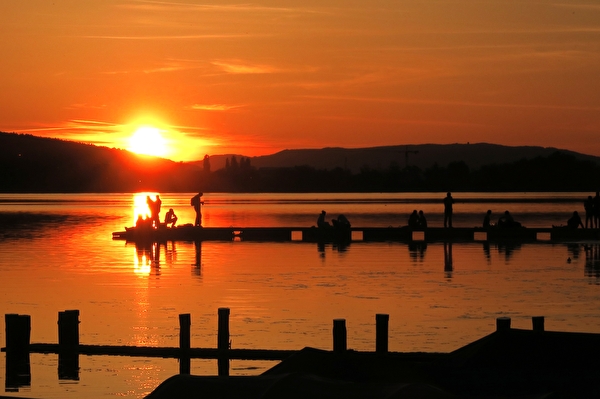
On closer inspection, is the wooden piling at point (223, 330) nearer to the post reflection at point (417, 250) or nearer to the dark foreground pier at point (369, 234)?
the post reflection at point (417, 250)

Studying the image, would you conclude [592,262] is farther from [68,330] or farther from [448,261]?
[68,330]

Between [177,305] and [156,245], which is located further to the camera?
[156,245]

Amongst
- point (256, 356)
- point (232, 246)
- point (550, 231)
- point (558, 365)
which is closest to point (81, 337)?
point (256, 356)

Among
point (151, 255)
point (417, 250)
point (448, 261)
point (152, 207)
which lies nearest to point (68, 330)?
point (448, 261)

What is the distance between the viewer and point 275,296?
28922 mm

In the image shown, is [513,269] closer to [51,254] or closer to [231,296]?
[231,296]

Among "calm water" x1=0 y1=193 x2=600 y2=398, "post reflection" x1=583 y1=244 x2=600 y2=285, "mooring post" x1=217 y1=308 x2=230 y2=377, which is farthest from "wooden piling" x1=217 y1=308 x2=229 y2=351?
"post reflection" x1=583 y1=244 x2=600 y2=285

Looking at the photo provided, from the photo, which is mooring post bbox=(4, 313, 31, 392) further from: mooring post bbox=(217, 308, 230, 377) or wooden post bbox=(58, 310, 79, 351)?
mooring post bbox=(217, 308, 230, 377)

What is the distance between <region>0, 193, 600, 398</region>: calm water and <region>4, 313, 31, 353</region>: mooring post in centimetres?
47

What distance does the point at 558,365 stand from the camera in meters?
11.8

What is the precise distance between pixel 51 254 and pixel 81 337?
80.0 ft

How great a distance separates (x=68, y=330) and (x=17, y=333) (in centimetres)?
96

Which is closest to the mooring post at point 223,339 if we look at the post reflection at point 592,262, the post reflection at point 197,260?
the post reflection at point 197,260

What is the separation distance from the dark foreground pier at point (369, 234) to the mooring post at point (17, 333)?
1319 inches
